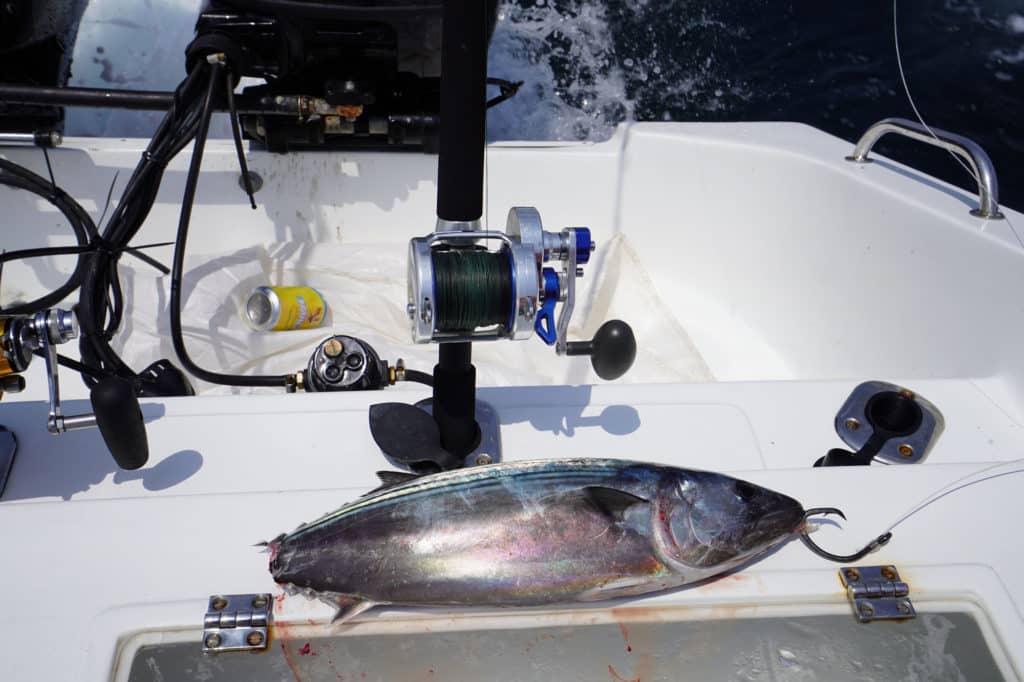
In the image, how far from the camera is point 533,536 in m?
1.01

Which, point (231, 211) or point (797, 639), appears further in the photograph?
point (231, 211)

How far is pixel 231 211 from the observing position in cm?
255

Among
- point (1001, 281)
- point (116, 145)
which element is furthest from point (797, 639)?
point (116, 145)

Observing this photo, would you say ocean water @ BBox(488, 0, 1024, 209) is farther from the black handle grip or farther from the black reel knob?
the black handle grip

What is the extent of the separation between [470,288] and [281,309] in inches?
54.5

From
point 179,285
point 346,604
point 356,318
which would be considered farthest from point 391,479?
point 356,318

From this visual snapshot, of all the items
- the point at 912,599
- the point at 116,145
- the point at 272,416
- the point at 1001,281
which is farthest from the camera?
the point at 116,145

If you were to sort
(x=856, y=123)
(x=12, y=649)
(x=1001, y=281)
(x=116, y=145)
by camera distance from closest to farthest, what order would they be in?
1. (x=12, y=649)
2. (x=1001, y=281)
3. (x=116, y=145)
4. (x=856, y=123)

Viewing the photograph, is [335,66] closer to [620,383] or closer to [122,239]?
[122,239]

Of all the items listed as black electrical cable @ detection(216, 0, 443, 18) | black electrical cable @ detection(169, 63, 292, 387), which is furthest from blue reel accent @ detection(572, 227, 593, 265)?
black electrical cable @ detection(216, 0, 443, 18)

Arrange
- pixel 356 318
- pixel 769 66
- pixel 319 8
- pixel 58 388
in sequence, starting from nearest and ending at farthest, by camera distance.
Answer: pixel 58 388
pixel 319 8
pixel 356 318
pixel 769 66

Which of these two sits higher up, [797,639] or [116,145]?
[116,145]

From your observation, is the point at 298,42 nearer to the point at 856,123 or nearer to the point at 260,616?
the point at 260,616

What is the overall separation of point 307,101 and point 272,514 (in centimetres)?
147
